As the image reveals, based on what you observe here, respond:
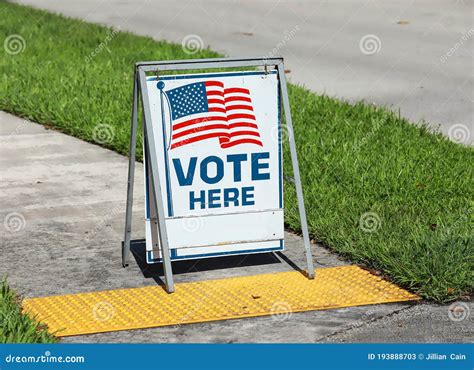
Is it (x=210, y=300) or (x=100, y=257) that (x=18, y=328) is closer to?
(x=210, y=300)

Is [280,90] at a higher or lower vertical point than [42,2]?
lower

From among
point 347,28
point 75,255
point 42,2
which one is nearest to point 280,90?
point 75,255

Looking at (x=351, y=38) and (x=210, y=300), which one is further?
(x=351, y=38)

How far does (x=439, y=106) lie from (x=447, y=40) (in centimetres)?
423

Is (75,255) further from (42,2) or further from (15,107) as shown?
(42,2)

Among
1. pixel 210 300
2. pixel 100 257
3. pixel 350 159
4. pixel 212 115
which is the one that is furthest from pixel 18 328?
pixel 350 159

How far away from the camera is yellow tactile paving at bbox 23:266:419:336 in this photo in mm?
5973

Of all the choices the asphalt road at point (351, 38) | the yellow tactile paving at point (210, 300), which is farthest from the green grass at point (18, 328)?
the asphalt road at point (351, 38)

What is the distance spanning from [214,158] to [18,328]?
175cm

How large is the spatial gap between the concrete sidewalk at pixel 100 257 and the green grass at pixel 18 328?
0.68 ft

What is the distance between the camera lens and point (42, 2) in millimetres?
21234

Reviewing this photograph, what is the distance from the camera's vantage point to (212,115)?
6555 mm

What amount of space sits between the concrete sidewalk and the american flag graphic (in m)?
0.94

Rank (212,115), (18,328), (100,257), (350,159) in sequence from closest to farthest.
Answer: (18,328) < (212,115) < (100,257) < (350,159)
